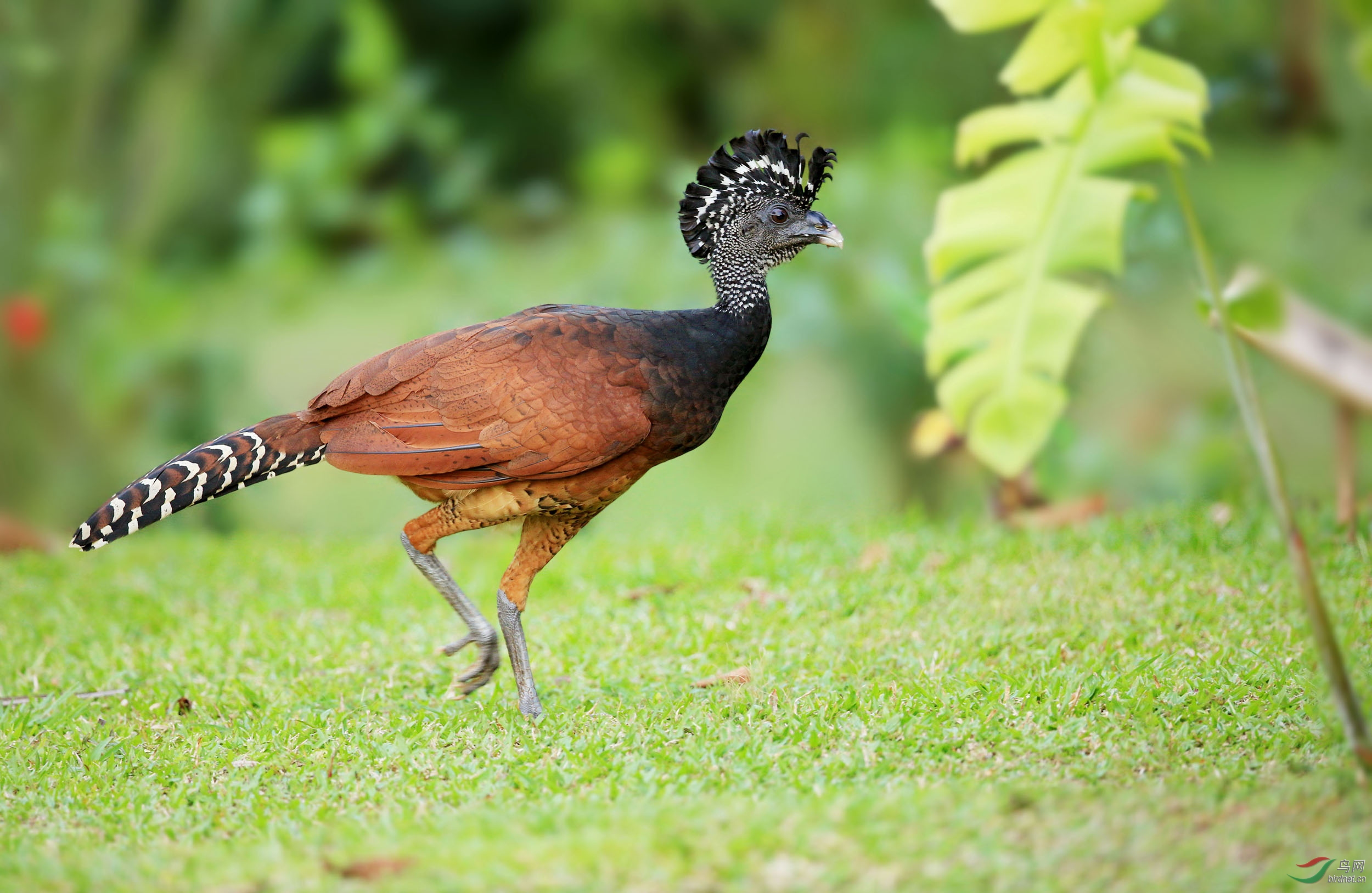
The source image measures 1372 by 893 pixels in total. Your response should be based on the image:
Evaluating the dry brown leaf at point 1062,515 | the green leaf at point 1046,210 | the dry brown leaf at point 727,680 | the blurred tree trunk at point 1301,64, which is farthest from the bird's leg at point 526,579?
the blurred tree trunk at point 1301,64

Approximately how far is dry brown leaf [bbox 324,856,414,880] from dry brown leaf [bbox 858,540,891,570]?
3.25 meters

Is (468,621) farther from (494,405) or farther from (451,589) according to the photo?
(494,405)

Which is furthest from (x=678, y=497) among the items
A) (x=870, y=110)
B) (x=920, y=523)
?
(x=870, y=110)

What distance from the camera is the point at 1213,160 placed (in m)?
7.95

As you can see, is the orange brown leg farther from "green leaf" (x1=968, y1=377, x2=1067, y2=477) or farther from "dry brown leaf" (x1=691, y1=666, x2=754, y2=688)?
"green leaf" (x1=968, y1=377, x2=1067, y2=477)

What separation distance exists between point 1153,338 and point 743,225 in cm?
430

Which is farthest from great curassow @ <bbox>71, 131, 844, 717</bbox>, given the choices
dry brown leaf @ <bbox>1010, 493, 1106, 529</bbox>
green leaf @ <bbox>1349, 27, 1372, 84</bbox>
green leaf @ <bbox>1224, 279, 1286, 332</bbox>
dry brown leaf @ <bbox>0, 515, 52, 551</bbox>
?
dry brown leaf @ <bbox>0, 515, 52, 551</bbox>

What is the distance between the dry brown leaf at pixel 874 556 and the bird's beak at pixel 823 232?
182 cm

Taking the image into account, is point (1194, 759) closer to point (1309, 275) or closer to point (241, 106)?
point (1309, 275)

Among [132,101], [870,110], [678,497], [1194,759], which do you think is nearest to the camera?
[1194,759]

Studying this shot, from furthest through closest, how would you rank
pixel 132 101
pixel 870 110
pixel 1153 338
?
pixel 132 101
pixel 870 110
pixel 1153 338

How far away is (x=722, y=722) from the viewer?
4.09 meters

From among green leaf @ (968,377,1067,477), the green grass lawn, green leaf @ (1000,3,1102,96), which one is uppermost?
green leaf @ (1000,3,1102,96)

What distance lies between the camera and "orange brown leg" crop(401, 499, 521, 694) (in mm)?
4414
